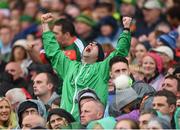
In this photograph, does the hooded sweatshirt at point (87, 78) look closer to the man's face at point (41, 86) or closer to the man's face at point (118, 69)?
the man's face at point (118, 69)

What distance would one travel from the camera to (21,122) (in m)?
16.4

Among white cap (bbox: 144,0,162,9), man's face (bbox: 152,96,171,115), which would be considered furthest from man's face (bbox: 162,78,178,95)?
white cap (bbox: 144,0,162,9)

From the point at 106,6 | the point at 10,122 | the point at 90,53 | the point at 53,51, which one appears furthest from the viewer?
the point at 106,6

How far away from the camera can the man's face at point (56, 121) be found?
15688 mm

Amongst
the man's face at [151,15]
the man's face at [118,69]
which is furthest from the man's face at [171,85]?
the man's face at [151,15]

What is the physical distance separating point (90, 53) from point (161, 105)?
2.00 m

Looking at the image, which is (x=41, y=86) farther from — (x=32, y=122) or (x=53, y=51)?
(x=32, y=122)

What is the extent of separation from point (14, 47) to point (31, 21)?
4101 mm

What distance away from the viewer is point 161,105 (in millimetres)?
15500

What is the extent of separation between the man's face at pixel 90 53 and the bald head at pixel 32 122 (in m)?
1.69

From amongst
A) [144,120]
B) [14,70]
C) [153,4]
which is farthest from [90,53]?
[153,4]

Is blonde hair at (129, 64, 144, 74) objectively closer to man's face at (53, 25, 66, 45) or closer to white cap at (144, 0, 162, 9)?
man's face at (53, 25, 66, 45)

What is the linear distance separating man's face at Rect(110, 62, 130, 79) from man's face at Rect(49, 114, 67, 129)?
1407 mm

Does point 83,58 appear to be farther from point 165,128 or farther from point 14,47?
point 14,47
